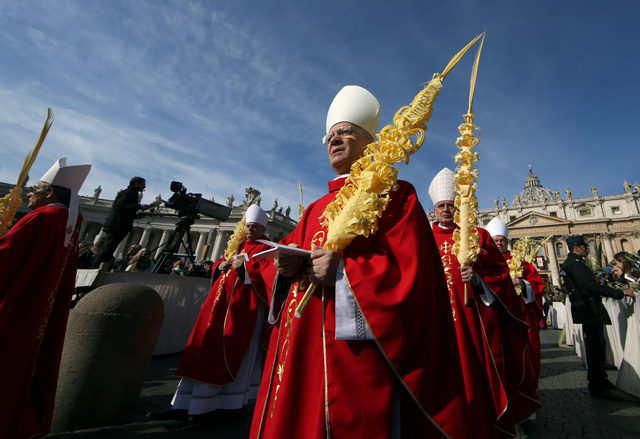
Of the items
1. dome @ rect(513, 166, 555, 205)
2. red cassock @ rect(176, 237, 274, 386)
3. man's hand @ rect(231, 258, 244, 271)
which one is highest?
dome @ rect(513, 166, 555, 205)

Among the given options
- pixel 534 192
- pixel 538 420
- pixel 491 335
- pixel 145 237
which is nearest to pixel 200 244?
pixel 145 237

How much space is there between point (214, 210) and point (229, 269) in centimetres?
447

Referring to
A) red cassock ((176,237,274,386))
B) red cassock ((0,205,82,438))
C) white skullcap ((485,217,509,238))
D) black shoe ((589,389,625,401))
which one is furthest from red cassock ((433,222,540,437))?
red cassock ((0,205,82,438))

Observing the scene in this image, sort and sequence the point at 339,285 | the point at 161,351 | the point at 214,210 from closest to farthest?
the point at 339,285
the point at 161,351
the point at 214,210

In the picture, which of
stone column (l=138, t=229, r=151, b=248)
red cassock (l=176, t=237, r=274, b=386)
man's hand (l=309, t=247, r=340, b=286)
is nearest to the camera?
man's hand (l=309, t=247, r=340, b=286)

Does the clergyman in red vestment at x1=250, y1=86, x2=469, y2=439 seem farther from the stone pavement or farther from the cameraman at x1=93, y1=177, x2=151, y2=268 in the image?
the cameraman at x1=93, y1=177, x2=151, y2=268

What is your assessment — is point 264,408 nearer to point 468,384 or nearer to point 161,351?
point 468,384

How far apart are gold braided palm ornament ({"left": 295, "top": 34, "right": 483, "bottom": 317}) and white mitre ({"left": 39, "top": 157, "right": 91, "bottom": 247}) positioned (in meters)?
3.19

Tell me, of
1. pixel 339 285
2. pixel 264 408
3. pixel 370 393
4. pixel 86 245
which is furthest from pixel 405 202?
pixel 86 245

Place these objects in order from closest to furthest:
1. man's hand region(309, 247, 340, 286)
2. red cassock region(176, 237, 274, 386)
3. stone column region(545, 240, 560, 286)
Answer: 1. man's hand region(309, 247, 340, 286)
2. red cassock region(176, 237, 274, 386)
3. stone column region(545, 240, 560, 286)

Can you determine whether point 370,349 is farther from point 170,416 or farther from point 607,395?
point 607,395

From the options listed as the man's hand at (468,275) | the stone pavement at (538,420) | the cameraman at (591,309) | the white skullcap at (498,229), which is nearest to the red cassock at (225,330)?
the stone pavement at (538,420)

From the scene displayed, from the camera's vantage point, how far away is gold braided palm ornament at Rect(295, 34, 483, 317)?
1674 mm

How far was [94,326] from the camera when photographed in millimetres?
3422
